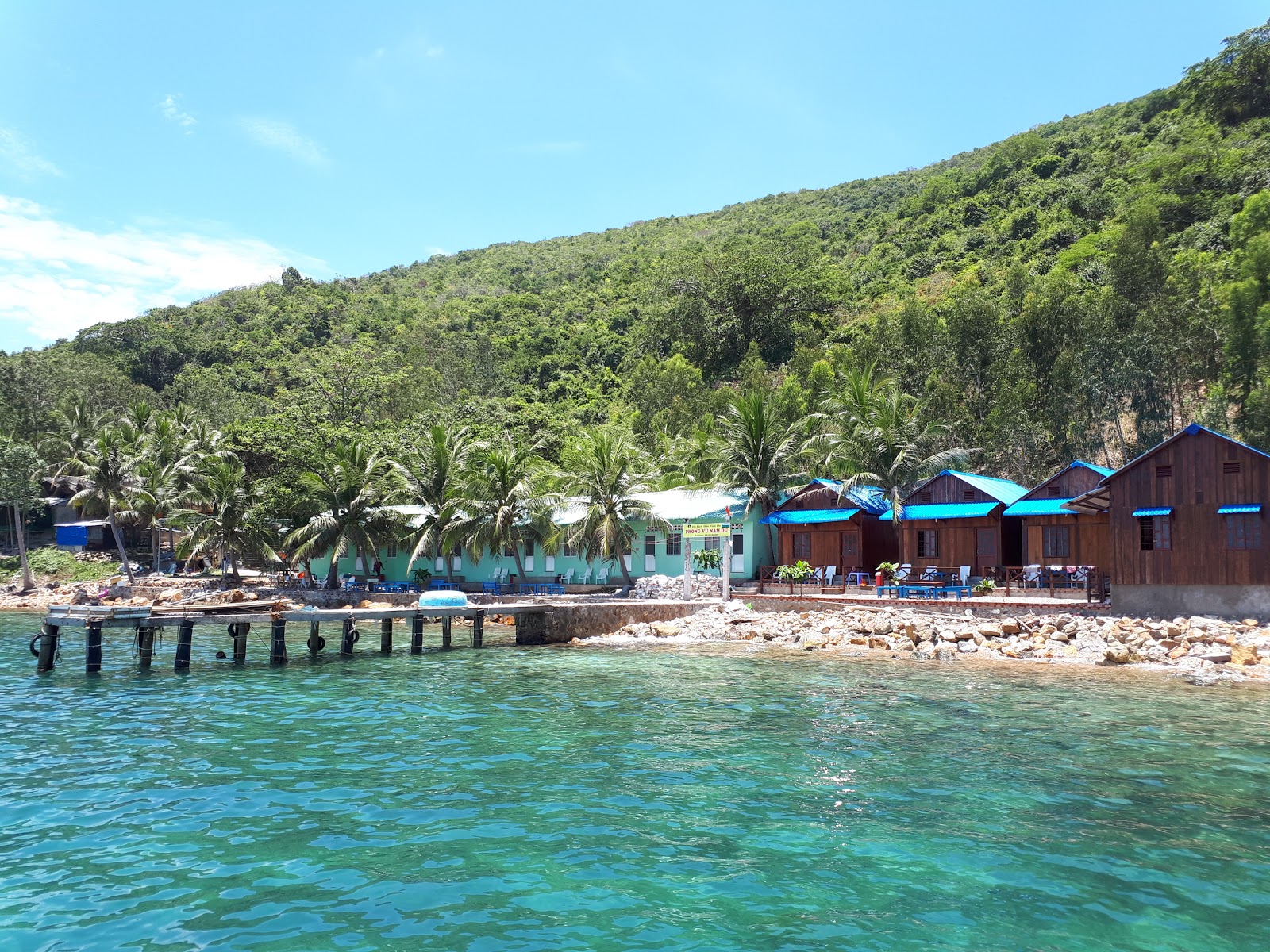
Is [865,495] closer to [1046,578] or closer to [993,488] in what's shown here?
[993,488]

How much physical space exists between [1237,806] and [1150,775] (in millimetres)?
1533

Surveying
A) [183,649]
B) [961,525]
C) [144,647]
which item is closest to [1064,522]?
[961,525]

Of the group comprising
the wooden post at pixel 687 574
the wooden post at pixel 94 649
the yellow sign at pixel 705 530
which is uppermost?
the yellow sign at pixel 705 530

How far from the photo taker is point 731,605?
31719mm

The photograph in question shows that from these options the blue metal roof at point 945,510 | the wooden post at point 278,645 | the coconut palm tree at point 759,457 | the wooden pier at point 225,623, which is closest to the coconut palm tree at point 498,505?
the wooden pier at point 225,623

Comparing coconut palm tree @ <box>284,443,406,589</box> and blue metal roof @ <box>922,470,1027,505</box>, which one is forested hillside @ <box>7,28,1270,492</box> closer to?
coconut palm tree @ <box>284,443,406,589</box>

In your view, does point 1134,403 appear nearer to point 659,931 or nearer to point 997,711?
point 997,711

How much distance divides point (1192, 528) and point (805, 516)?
44.7ft

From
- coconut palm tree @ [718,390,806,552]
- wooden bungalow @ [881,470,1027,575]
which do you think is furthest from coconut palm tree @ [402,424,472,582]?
wooden bungalow @ [881,470,1027,575]

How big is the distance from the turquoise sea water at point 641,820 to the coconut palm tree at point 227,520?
25.6 meters

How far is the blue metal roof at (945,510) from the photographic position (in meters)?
32.0

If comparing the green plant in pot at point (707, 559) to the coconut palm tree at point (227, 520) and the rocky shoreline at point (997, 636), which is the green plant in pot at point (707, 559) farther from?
the coconut palm tree at point (227, 520)

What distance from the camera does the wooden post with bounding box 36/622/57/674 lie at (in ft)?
75.7

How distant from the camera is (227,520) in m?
44.5
